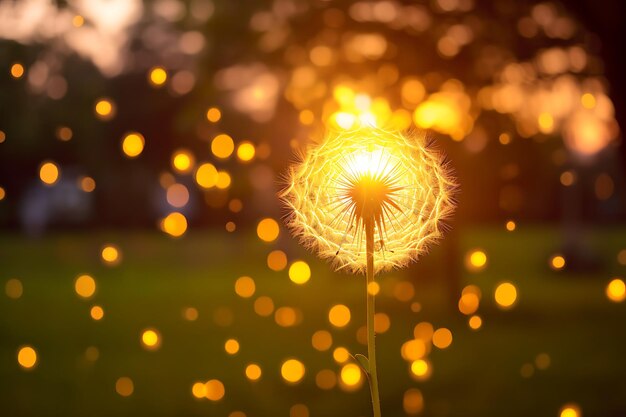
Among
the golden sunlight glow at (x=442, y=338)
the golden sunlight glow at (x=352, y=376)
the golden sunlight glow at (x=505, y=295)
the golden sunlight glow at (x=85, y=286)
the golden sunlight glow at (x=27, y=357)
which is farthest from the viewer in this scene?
the golden sunlight glow at (x=85, y=286)

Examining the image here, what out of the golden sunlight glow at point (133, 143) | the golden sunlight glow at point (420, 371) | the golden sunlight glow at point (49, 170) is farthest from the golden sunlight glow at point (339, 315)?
the golden sunlight glow at point (49, 170)

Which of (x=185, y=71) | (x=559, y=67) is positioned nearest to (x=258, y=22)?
(x=185, y=71)

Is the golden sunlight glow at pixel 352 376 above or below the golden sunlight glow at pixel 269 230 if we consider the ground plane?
below

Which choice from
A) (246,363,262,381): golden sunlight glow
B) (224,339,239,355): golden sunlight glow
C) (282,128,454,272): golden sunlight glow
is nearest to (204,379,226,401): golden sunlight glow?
(246,363,262,381): golden sunlight glow

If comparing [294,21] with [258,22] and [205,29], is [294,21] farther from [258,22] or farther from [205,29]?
[205,29]

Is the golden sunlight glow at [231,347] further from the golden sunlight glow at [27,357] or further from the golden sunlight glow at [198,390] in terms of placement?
the golden sunlight glow at [27,357]

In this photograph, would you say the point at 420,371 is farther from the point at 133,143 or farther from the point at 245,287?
the point at 133,143
